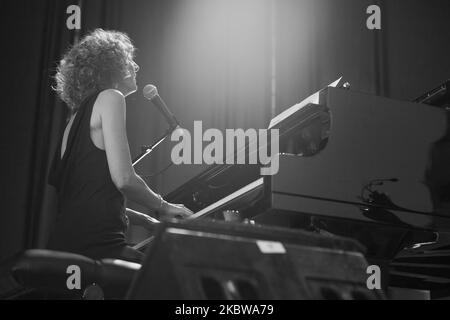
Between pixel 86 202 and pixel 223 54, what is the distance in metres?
2.86

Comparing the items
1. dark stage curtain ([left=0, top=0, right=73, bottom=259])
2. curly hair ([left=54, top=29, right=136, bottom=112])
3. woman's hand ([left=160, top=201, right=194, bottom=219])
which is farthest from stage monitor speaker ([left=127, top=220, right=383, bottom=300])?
dark stage curtain ([left=0, top=0, right=73, bottom=259])

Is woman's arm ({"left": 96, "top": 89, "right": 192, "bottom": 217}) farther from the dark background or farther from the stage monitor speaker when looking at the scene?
the dark background

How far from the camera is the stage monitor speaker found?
3.38ft

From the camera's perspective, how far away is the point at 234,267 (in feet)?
3.47

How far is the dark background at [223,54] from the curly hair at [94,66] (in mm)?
2010

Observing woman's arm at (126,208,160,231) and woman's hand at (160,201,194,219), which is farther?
woman's arm at (126,208,160,231)

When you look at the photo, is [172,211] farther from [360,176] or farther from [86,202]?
[360,176]

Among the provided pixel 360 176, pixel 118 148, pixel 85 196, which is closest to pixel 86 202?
pixel 85 196

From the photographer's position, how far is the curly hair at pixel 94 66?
229 centimetres

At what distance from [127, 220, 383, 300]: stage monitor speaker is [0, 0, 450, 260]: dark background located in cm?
333

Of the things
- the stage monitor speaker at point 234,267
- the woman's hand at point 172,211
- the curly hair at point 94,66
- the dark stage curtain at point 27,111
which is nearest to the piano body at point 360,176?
the woman's hand at point 172,211

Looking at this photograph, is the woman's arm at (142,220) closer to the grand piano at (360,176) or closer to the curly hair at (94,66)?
the grand piano at (360,176)

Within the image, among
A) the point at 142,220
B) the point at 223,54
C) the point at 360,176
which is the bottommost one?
the point at 142,220
